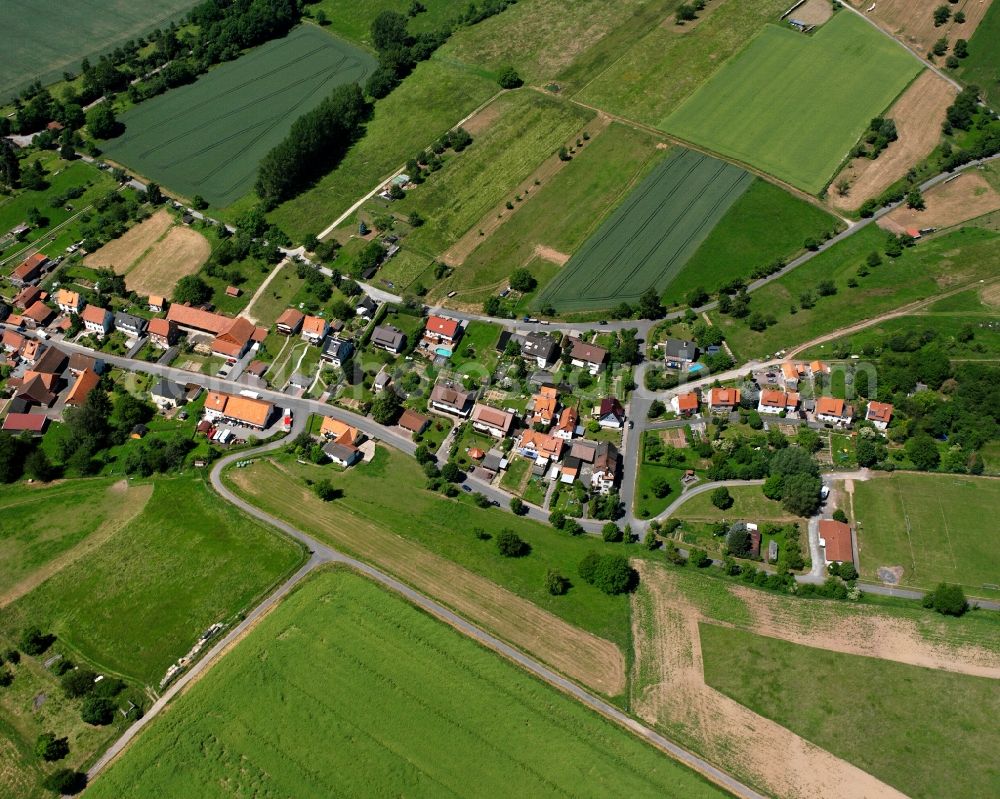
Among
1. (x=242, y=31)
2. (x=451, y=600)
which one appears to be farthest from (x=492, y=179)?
(x=451, y=600)

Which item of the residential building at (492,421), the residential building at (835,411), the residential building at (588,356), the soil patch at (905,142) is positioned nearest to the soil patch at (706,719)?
the residential building at (492,421)

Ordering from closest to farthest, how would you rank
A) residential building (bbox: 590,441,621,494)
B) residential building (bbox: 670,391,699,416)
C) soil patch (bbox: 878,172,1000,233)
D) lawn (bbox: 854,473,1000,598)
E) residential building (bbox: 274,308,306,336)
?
1. lawn (bbox: 854,473,1000,598)
2. residential building (bbox: 590,441,621,494)
3. residential building (bbox: 670,391,699,416)
4. residential building (bbox: 274,308,306,336)
5. soil patch (bbox: 878,172,1000,233)

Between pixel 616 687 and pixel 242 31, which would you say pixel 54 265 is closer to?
pixel 242 31

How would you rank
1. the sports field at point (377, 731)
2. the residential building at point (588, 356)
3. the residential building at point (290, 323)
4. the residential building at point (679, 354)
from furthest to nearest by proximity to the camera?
the residential building at point (290, 323), the residential building at point (679, 354), the residential building at point (588, 356), the sports field at point (377, 731)

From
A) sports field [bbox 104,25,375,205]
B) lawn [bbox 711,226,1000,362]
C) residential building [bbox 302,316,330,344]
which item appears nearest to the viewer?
residential building [bbox 302,316,330,344]

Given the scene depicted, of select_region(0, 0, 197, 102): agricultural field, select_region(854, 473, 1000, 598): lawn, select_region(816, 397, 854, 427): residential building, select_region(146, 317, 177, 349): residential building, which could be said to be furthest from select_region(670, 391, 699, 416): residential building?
select_region(0, 0, 197, 102): agricultural field

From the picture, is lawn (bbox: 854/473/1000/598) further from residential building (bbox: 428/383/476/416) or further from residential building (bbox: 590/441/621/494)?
residential building (bbox: 428/383/476/416)

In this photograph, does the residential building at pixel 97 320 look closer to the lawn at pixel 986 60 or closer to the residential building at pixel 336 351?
the residential building at pixel 336 351
